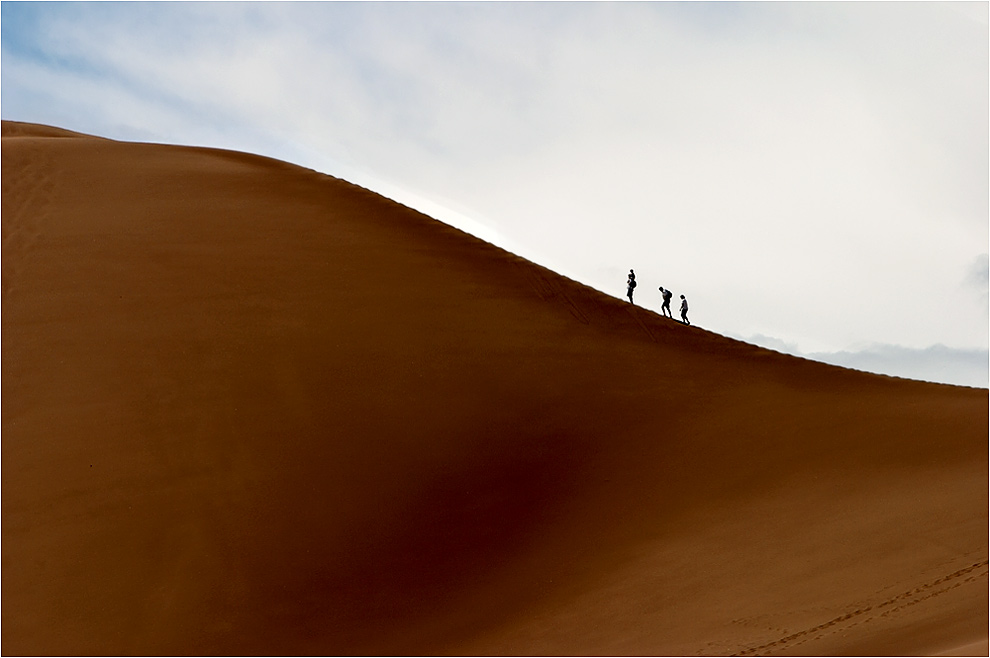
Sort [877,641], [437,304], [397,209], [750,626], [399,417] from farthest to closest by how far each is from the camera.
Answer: [397,209], [437,304], [399,417], [750,626], [877,641]

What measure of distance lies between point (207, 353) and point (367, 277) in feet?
9.94

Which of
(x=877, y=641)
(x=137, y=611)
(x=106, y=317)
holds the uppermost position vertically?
(x=106, y=317)

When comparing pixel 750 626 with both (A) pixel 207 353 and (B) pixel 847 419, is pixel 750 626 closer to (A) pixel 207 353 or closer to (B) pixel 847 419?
(B) pixel 847 419

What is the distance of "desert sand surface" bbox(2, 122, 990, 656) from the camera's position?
328 inches

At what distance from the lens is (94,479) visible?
9.52 m

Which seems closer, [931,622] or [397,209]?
[931,622]

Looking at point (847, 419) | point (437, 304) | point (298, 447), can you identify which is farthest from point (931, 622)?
point (437, 304)

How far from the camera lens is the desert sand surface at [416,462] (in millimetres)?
8328

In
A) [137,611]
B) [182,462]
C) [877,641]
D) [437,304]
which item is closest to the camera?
[877,641]

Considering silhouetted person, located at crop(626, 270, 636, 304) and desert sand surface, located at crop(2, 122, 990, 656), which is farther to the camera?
silhouetted person, located at crop(626, 270, 636, 304)

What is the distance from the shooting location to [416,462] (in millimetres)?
10734

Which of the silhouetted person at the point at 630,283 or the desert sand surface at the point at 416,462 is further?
the silhouetted person at the point at 630,283

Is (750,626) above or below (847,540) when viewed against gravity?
below

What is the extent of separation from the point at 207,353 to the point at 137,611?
3785mm
